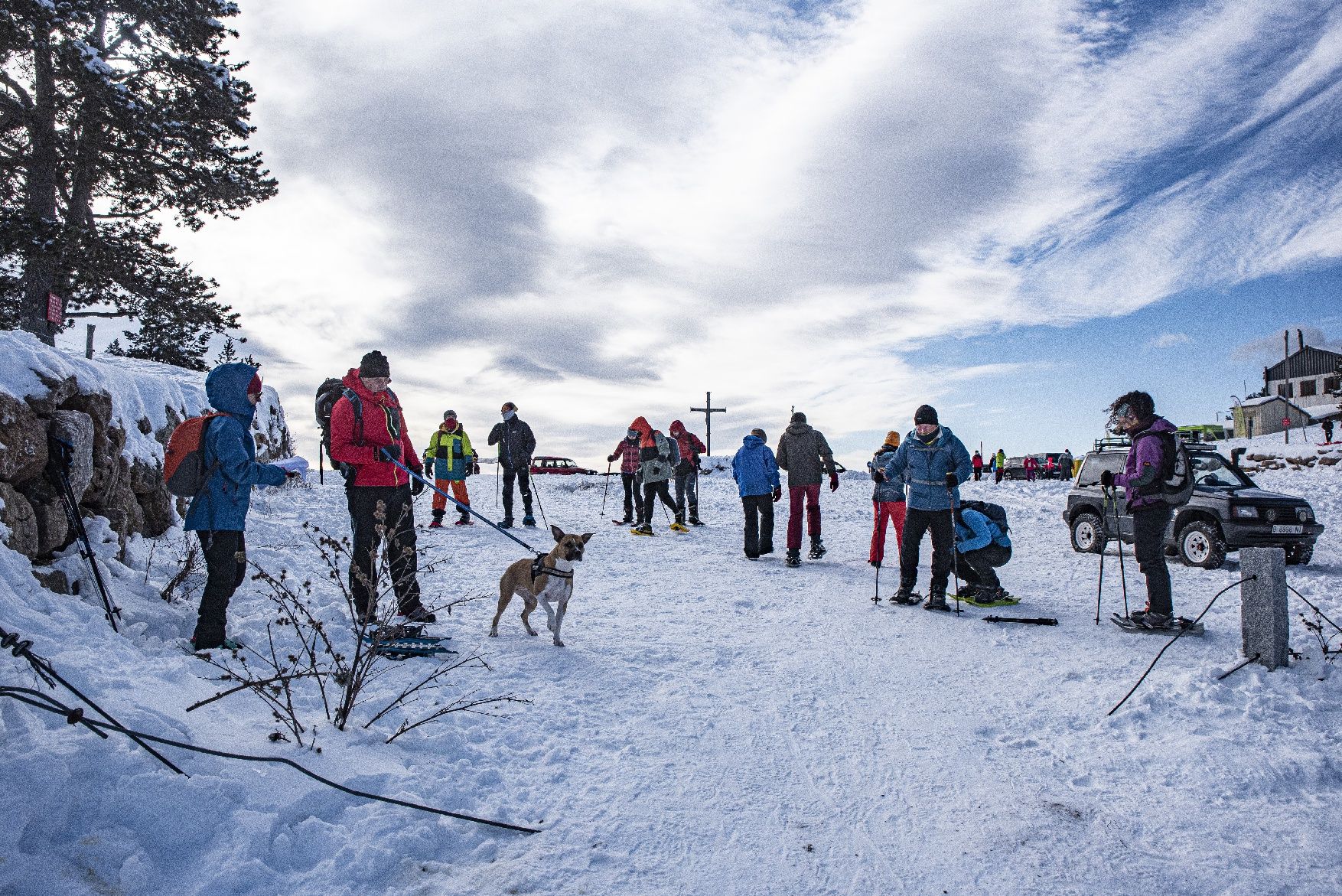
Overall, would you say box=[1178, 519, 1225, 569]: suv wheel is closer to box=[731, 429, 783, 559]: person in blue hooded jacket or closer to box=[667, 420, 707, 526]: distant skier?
box=[731, 429, 783, 559]: person in blue hooded jacket

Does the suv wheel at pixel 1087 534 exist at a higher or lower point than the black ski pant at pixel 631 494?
lower

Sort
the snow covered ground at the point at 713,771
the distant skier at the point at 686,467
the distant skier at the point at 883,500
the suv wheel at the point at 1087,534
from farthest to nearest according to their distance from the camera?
the distant skier at the point at 686,467 → the suv wheel at the point at 1087,534 → the distant skier at the point at 883,500 → the snow covered ground at the point at 713,771

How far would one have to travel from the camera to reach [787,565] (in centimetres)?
984

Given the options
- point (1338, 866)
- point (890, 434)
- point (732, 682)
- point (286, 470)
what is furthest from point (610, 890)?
point (890, 434)

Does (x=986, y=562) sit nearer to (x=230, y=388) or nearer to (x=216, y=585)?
(x=216, y=585)

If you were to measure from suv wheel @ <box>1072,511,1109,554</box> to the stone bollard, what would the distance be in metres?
6.56

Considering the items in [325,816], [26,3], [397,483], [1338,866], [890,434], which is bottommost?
[1338,866]

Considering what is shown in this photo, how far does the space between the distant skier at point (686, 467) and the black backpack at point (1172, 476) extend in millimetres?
8307

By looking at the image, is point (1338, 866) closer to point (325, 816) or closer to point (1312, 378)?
point (325, 816)

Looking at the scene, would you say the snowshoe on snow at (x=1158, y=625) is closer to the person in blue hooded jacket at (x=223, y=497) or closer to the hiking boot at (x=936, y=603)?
the hiking boot at (x=936, y=603)

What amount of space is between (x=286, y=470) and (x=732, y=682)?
3718mm

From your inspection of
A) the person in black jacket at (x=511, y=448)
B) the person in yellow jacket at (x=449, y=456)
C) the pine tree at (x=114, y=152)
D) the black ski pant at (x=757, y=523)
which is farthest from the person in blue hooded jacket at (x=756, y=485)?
the pine tree at (x=114, y=152)

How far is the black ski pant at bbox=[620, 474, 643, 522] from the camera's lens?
44.9 ft

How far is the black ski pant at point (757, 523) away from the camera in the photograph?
10.4 m
